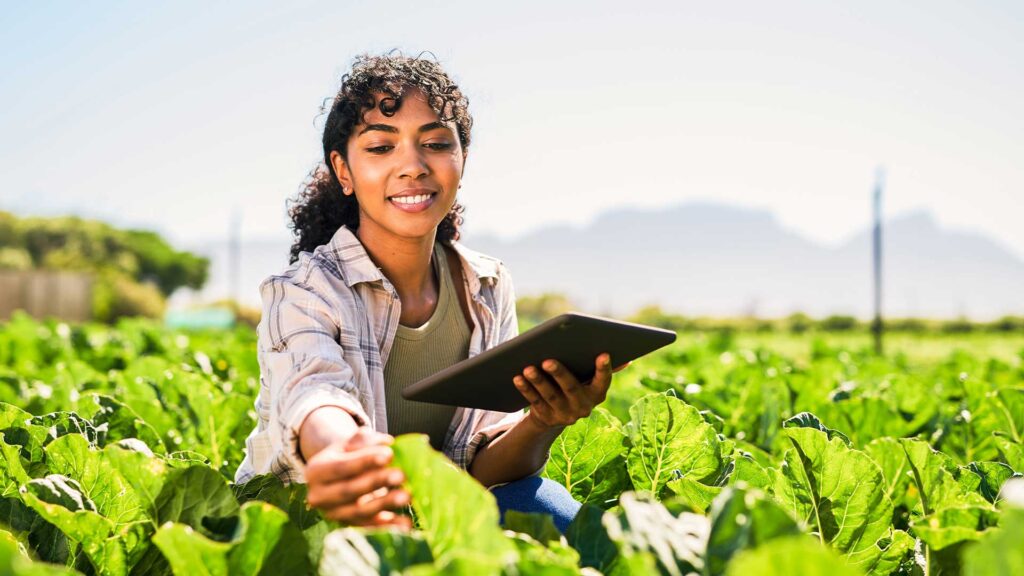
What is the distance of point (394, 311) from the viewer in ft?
7.75

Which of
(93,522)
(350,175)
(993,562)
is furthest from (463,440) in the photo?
(993,562)

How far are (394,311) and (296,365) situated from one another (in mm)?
565

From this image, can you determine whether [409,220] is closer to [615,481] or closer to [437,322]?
[437,322]

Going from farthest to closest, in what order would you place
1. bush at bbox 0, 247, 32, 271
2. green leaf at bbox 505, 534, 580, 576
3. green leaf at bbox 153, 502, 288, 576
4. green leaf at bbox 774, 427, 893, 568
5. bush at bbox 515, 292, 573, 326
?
bush at bbox 0, 247, 32, 271 < bush at bbox 515, 292, 573, 326 < green leaf at bbox 774, 427, 893, 568 < green leaf at bbox 153, 502, 288, 576 < green leaf at bbox 505, 534, 580, 576

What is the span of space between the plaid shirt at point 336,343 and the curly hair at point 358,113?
0.29m

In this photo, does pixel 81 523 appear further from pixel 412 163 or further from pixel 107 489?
pixel 412 163

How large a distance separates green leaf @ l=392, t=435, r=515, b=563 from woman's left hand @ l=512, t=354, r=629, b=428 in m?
0.72

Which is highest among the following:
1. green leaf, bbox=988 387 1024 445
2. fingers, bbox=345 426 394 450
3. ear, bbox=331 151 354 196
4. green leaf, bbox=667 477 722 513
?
ear, bbox=331 151 354 196

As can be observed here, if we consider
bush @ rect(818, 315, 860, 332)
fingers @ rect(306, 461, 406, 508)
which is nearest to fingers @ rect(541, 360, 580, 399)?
fingers @ rect(306, 461, 406, 508)

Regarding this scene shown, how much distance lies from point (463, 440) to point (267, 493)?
0.99 metres

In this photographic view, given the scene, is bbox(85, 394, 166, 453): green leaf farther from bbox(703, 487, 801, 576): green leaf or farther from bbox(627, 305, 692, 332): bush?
bbox(627, 305, 692, 332): bush

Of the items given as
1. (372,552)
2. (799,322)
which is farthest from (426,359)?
(799,322)

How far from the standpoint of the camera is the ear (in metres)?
2.48

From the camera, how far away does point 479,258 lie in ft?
8.95
